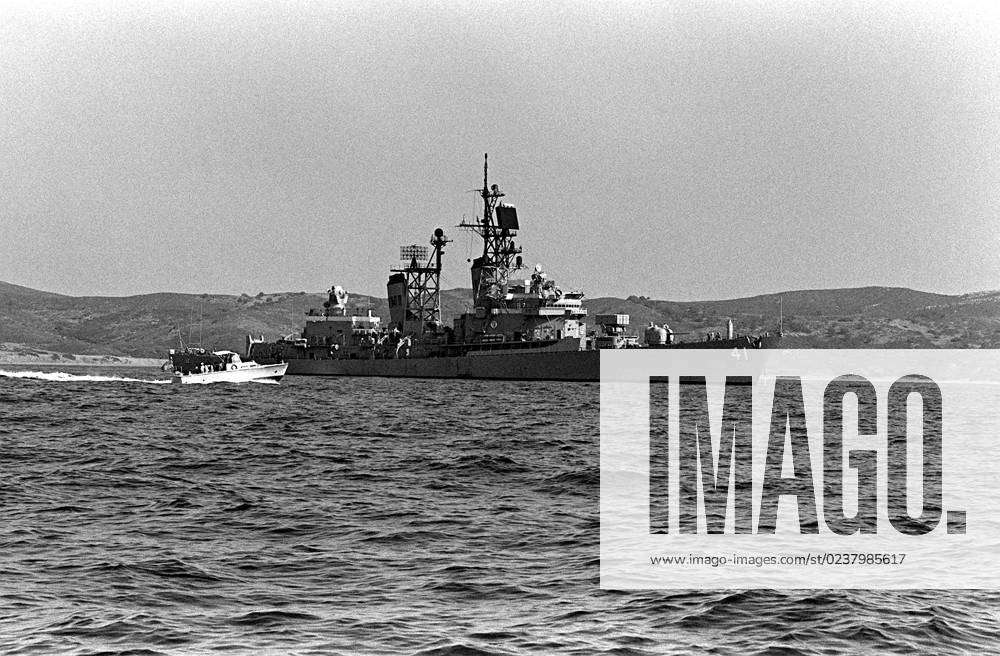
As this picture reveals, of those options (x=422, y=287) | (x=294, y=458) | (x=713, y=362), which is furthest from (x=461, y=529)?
(x=422, y=287)

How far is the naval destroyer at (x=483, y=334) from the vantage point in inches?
2808

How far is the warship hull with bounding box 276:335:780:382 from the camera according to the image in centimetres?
6825

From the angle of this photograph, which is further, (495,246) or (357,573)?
(495,246)

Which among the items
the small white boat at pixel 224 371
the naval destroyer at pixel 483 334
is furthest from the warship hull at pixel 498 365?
the small white boat at pixel 224 371

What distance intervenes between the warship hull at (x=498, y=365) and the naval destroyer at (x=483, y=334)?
72mm

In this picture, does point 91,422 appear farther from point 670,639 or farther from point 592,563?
point 670,639

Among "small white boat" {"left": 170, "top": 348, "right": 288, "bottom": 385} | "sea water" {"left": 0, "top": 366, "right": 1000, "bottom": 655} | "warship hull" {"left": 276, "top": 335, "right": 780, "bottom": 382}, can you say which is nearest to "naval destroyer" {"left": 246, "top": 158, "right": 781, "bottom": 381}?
"warship hull" {"left": 276, "top": 335, "right": 780, "bottom": 382}

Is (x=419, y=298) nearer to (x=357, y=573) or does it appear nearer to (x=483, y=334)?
(x=483, y=334)

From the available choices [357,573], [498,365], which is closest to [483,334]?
[498,365]

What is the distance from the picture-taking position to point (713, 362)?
68062 millimetres

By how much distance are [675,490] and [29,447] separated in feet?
45.9

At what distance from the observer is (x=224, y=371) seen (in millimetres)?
71688

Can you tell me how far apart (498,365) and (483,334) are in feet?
19.6

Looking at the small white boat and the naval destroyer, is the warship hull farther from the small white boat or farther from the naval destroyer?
the small white boat
